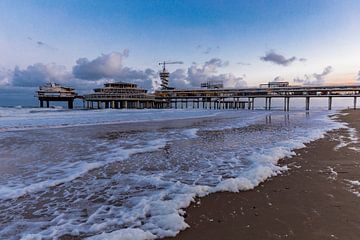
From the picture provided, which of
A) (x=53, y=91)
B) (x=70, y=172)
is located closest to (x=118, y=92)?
(x=53, y=91)

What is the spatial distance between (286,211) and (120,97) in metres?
78.0

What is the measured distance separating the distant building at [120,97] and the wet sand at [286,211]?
75517mm

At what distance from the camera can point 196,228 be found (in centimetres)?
326

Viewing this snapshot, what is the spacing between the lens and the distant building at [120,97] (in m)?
79.2

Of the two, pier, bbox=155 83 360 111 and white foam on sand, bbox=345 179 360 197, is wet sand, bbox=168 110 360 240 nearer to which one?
white foam on sand, bbox=345 179 360 197

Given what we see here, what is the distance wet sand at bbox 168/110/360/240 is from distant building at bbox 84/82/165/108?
75.5 meters

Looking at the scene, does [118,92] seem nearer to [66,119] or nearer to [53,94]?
[53,94]

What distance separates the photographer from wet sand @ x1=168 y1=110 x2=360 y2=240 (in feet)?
10.2

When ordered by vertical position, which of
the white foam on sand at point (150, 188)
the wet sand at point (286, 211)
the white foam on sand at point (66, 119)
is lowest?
the white foam on sand at point (66, 119)

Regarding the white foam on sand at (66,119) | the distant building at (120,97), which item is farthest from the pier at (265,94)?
the white foam on sand at (66,119)

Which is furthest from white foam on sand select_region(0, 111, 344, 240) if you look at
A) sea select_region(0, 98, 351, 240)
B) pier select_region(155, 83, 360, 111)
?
pier select_region(155, 83, 360, 111)

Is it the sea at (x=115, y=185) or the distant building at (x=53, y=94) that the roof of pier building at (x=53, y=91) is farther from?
the sea at (x=115, y=185)

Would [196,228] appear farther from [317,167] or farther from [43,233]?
[317,167]

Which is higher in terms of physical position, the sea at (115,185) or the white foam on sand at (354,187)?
Result: the white foam on sand at (354,187)
